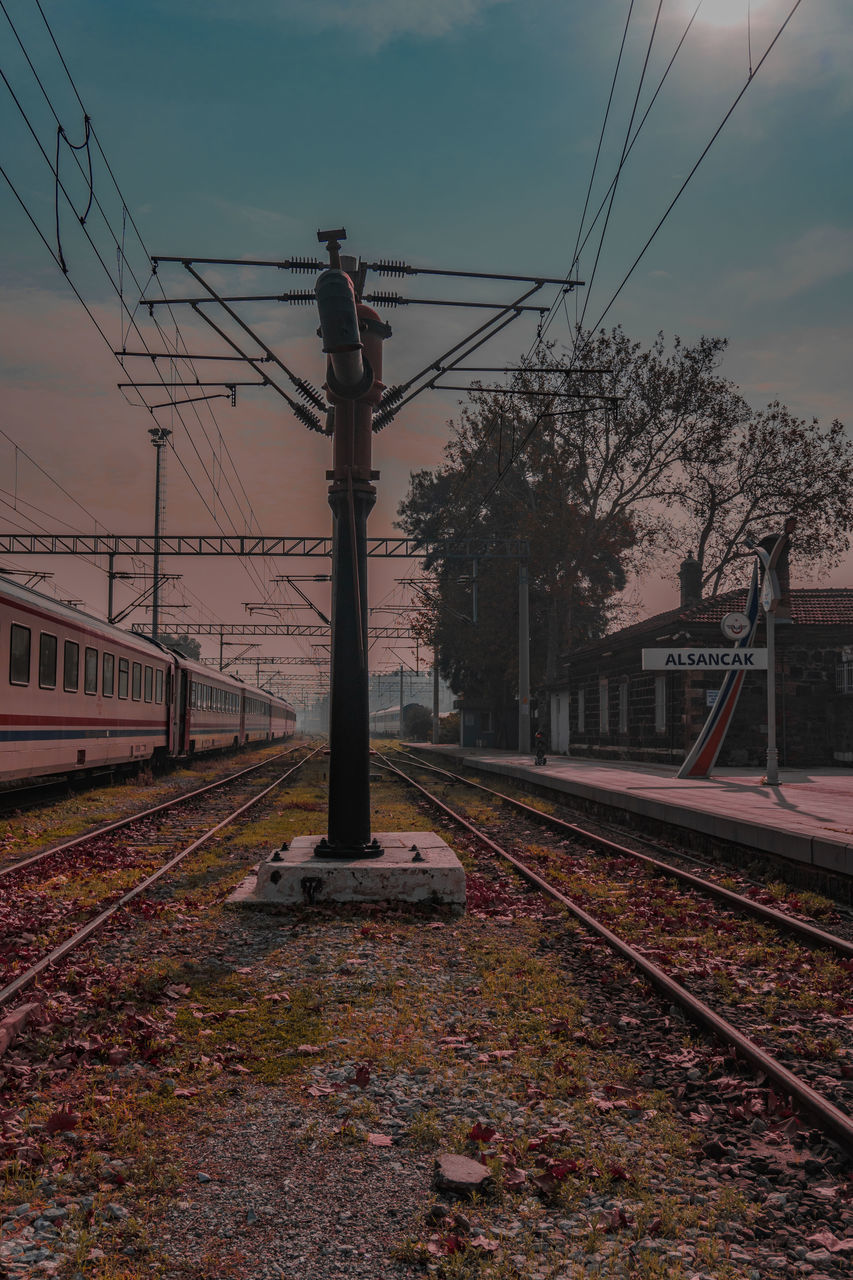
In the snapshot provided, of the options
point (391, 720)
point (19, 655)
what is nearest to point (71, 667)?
point (19, 655)

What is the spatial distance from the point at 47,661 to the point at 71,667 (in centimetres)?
143

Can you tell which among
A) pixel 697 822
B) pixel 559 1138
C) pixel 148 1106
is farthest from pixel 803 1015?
pixel 697 822

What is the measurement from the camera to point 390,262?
10.9m

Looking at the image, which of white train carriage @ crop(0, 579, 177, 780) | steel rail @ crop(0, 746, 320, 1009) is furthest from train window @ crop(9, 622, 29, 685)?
steel rail @ crop(0, 746, 320, 1009)

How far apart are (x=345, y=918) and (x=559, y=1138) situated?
456 cm

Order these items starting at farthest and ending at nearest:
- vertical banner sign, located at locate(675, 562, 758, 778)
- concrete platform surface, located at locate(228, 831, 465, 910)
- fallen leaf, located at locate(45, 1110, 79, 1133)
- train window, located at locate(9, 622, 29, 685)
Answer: vertical banner sign, located at locate(675, 562, 758, 778)
train window, located at locate(9, 622, 29, 685)
concrete platform surface, located at locate(228, 831, 465, 910)
fallen leaf, located at locate(45, 1110, 79, 1133)

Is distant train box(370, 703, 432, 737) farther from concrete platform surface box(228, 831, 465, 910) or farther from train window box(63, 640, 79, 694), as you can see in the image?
concrete platform surface box(228, 831, 465, 910)

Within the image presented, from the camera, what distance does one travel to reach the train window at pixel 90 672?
732 inches

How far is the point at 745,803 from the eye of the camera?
15.6 m

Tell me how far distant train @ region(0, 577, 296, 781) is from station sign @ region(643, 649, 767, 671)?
34.7 ft

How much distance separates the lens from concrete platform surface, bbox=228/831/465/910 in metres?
8.79

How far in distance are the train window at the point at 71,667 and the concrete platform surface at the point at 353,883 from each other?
30.5ft

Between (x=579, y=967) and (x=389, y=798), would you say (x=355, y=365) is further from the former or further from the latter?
(x=389, y=798)

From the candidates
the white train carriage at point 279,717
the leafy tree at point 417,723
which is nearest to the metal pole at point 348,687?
the white train carriage at point 279,717
